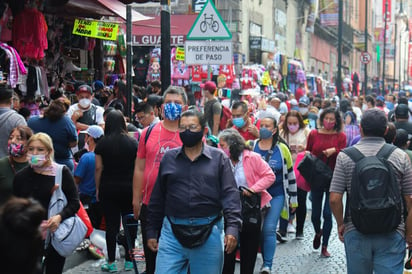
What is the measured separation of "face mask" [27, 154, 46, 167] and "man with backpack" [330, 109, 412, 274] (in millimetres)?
2266

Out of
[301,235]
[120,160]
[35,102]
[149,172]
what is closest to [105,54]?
[35,102]

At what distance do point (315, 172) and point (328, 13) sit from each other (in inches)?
1730

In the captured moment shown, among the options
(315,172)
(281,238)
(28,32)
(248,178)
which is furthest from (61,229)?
(28,32)

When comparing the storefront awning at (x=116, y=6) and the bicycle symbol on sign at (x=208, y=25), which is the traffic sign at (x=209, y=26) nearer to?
the bicycle symbol on sign at (x=208, y=25)

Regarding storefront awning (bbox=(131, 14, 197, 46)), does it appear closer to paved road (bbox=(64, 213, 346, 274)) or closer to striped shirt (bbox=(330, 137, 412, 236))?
paved road (bbox=(64, 213, 346, 274))

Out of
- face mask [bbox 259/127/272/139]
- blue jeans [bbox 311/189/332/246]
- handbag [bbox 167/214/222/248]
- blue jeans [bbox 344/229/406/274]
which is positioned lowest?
blue jeans [bbox 311/189/332/246]

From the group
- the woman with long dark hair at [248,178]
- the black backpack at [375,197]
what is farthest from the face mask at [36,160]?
the black backpack at [375,197]

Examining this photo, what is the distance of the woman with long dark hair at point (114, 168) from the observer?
8.84 meters

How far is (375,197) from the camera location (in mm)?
5996

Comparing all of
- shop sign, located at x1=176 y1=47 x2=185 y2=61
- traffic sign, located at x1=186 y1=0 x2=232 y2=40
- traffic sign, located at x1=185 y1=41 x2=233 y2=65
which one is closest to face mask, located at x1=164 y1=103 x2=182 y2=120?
traffic sign, located at x1=185 y1=41 x2=233 y2=65

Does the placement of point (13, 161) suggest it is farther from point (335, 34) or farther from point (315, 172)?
point (335, 34)

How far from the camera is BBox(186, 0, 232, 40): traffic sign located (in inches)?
467

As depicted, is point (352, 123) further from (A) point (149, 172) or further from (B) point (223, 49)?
(A) point (149, 172)

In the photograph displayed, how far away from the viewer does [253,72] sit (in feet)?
89.0
